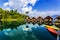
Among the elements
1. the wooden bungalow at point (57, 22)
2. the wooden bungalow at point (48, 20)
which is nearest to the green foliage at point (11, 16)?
the wooden bungalow at point (48, 20)

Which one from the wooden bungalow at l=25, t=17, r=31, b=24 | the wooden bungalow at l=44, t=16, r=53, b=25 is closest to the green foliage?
the wooden bungalow at l=25, t=17, r=31, b=24

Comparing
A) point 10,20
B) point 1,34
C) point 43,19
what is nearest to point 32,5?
point 43,19

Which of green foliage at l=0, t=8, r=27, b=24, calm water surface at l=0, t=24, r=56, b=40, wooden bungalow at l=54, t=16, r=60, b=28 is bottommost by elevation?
calm water surface at l=0, t=24, r=56, b=40

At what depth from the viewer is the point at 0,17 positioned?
192 centimetres

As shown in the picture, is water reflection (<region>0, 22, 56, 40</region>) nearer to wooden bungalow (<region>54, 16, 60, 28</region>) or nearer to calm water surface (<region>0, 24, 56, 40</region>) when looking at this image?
calm water surface (<region>0, 24, 56, 40</region>)

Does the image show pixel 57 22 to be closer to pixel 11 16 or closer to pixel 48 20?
pixel 48 20

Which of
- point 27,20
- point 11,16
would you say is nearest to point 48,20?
point 27,20

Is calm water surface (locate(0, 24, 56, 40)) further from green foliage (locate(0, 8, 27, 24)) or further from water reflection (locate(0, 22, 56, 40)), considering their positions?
green foliage (locate(0, 8, 27, 24))

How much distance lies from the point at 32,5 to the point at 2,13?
0.44 m

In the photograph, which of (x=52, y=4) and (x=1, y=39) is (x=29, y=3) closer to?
(x=52, y=4)

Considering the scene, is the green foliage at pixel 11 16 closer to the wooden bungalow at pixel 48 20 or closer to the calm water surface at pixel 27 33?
the calm water surface at pixel 27 33

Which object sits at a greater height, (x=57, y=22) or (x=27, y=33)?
(x=57, y=22)

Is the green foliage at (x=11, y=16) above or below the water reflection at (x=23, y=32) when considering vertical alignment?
above

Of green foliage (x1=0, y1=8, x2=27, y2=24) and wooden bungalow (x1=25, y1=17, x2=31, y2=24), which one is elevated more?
green foliage (x1=0, y1=8, x2=27, y2=24)
